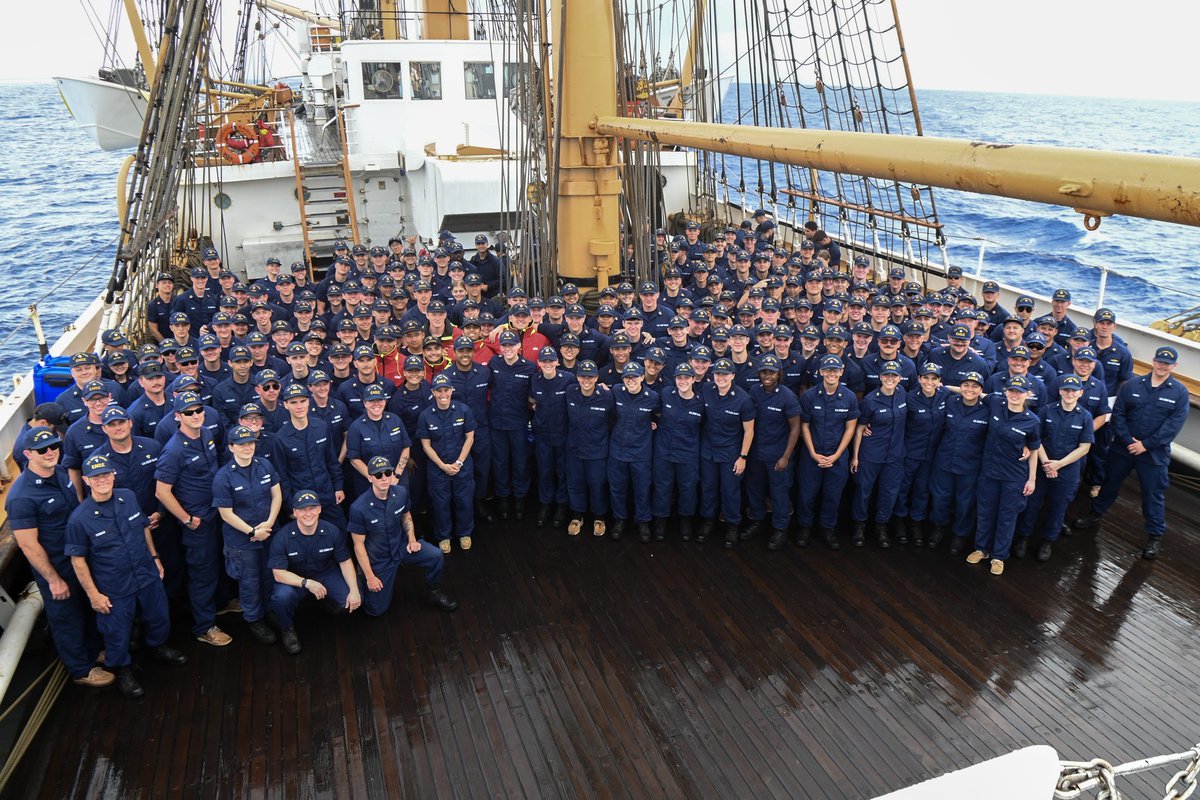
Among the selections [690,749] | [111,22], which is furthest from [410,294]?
[111,22]

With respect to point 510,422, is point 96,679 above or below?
below

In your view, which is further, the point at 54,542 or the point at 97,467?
the point at 54,542

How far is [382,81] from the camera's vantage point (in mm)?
12398

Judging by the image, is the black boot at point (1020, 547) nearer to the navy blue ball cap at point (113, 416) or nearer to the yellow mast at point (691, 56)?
the navy blue ball cap at point (113, 416)

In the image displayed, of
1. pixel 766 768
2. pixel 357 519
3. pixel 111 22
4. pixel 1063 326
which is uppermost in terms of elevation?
pixel 111 22

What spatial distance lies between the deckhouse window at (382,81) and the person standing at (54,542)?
922cm

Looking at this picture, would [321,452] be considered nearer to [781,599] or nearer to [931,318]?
[781,599]

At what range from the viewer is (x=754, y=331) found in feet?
22.8

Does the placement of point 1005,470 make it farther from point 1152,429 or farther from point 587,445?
point 587,445

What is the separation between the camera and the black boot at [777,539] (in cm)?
613

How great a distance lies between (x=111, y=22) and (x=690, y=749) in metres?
20.3

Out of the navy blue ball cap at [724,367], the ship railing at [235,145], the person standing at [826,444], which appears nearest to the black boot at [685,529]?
the person standing at [826,444]

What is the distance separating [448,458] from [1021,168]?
14.2 feet

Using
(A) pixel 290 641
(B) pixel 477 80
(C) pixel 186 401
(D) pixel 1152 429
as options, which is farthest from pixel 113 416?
(B) pixel 477 80
